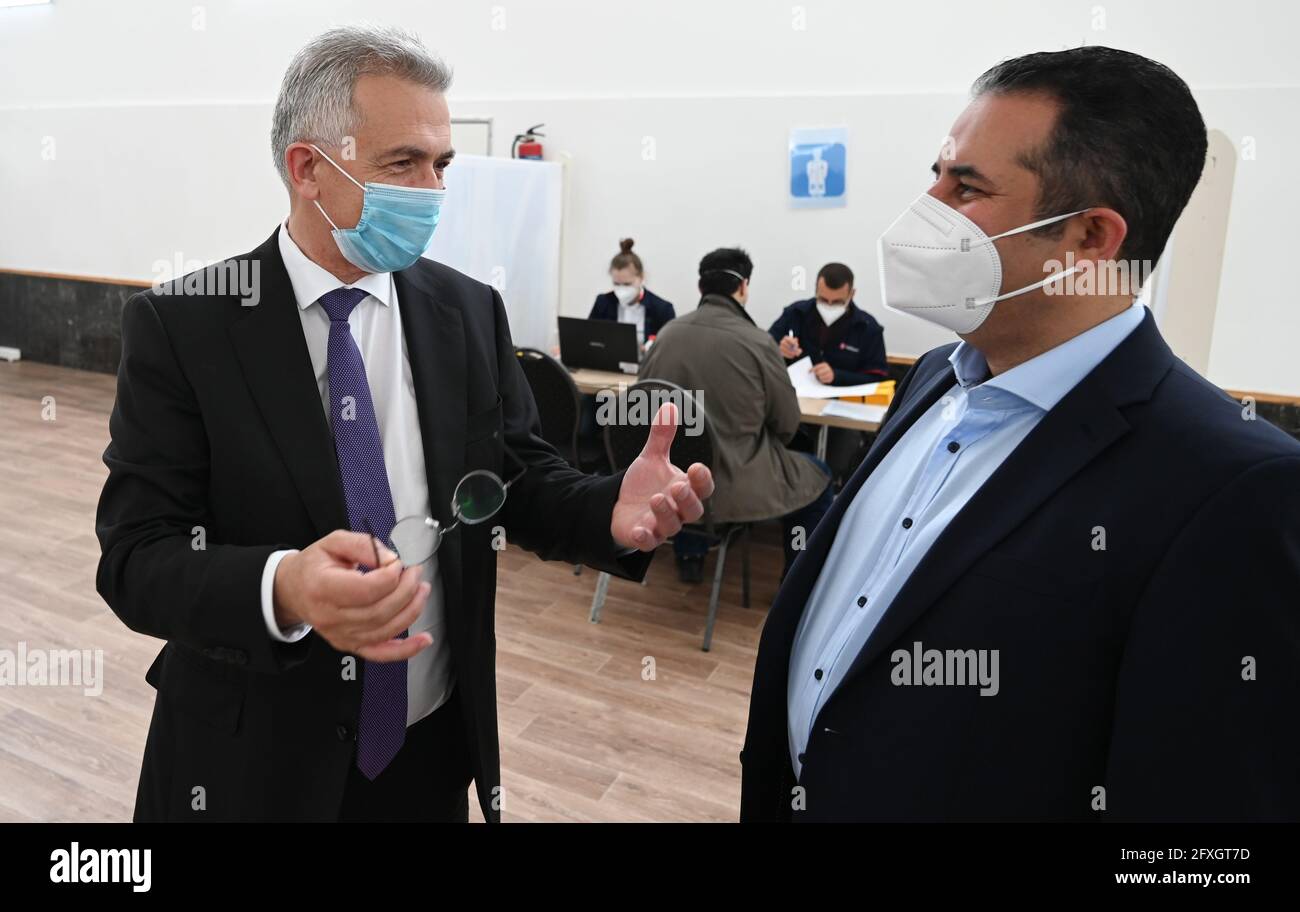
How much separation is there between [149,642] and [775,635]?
2832mm

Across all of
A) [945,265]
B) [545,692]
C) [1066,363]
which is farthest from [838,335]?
[1066,363]

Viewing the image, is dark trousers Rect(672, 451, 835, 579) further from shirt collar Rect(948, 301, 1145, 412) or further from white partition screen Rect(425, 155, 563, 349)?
shirt collar Rect(948, 301, 1145, 412)

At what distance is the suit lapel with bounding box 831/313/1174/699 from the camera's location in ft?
3.16

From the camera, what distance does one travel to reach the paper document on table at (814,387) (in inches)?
167

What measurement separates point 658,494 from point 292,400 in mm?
517

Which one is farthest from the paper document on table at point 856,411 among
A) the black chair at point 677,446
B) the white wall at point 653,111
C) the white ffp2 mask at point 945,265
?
the white ffp2 mask at point 945,265

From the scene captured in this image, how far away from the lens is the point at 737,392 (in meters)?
3.39

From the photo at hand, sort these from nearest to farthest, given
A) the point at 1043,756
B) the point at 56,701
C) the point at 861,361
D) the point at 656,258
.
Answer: the point at 1043,756, the point at 56,701, the point at 861,361, the point at 656,258

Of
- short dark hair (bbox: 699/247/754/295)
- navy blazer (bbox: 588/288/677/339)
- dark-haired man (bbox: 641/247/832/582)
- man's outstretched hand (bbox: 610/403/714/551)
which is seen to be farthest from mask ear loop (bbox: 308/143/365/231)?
navy blazer (bbox: 588/288/677/339)

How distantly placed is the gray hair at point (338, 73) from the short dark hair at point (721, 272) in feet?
7.71

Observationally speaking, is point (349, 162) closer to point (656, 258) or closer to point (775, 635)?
point (775, 635)

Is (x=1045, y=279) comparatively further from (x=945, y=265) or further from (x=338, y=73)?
(x=338, y=73)
